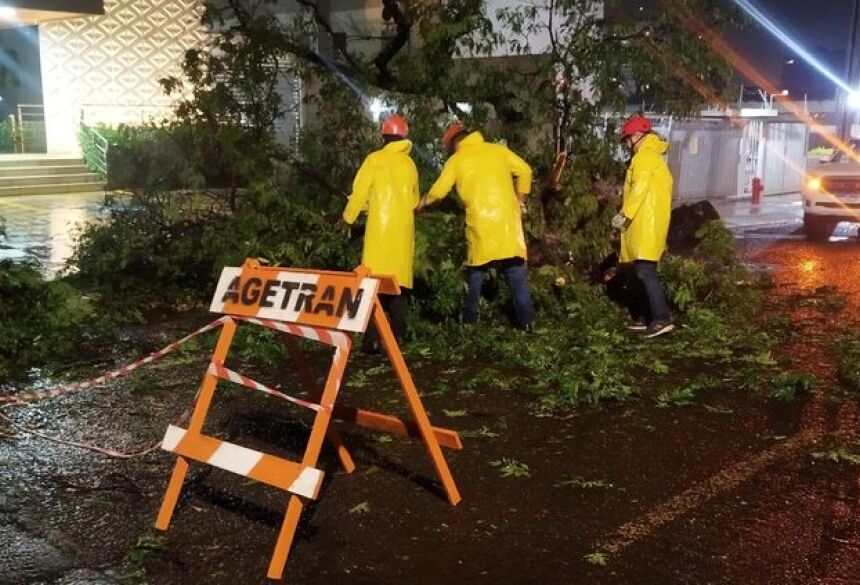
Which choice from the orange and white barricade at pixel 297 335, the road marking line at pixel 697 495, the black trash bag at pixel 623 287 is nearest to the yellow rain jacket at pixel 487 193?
the black trash bag at pixel 623 287

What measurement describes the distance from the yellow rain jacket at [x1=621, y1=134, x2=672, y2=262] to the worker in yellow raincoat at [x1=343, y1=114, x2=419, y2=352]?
1.97 meters

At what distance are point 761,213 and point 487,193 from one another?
47.4 feet

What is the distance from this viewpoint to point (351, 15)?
19016 mm

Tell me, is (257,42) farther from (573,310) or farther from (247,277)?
(247,277)

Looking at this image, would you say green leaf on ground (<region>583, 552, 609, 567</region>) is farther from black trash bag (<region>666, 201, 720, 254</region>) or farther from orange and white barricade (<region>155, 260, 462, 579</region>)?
black trash bag (<region>666, 201, 720, 254</region>)

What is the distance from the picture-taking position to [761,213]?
2008 cm

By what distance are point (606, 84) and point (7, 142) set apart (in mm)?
19510

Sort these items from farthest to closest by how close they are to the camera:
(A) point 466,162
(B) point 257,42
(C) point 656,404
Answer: (B) point 257,42 → (A) point 466,162 → (C) point 656,404

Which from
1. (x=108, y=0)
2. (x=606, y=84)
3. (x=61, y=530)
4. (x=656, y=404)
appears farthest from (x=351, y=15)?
(x=61, y=530)

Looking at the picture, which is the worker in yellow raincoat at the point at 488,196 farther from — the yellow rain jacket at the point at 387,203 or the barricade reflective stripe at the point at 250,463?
the barricade reflective stripe at the point at 250,463

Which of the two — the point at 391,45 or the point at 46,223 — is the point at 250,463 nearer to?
the point at 391,45

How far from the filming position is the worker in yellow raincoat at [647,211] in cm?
773

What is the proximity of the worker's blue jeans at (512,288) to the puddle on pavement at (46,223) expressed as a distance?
5.29m

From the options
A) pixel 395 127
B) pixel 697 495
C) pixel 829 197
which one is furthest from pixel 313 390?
pixel 829 197
